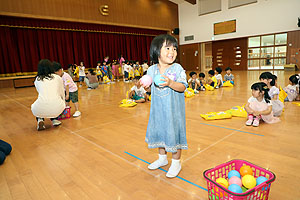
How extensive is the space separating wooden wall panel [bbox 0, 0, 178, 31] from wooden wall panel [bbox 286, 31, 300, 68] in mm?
9080

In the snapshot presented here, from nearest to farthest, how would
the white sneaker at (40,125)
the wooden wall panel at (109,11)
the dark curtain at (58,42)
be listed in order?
the white sneaker at (40,125) < the wooden wall panel at (109,11) < the dark curtain at (58,42)

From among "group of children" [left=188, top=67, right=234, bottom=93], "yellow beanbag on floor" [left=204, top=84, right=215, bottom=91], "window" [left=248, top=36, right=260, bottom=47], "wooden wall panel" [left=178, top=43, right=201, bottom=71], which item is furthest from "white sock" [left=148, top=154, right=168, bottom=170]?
"wooden wall panel" [left=178, top=43, right=201, bottom=71]

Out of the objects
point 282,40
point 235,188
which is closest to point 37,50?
point 235,188

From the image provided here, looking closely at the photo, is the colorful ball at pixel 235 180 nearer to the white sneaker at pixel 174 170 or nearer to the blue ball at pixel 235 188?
the blue ball at pixel 235 188

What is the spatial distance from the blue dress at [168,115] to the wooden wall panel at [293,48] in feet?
49.3

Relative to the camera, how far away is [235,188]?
1320 millimetres

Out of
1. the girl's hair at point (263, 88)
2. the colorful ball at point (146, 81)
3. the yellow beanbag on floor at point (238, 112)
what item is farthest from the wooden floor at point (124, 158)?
the colorful ball at point (146, 81)

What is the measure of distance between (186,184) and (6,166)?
6.54 feet

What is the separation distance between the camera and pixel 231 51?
16.1m

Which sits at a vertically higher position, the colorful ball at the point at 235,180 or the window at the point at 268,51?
the window at the point at 268,51

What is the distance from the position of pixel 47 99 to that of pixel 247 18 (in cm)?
1540

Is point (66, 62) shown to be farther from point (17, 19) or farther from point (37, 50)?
point (17, 19)

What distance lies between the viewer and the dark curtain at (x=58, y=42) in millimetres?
10836

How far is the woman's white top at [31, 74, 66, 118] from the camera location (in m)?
3.21
